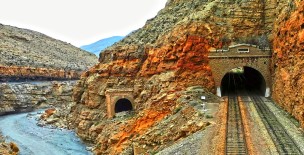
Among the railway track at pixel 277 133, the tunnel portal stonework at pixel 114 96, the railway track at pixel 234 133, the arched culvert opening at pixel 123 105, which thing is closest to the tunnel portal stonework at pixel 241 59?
the railway track at pixel 234 133

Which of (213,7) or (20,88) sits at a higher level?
(213,7)

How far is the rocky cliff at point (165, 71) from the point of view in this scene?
36562 millimetres

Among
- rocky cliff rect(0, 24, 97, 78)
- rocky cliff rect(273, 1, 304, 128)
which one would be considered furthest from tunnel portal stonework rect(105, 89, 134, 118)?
rocky cliff rect(0, 24, 97, 78)

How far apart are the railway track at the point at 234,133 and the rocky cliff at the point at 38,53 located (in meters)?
67.7

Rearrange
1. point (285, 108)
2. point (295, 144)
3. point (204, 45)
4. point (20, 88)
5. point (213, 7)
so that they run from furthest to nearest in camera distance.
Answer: point (20, 88)
point (213, 7)
point (204, 45)
point (285, 108)
point (295, 144)

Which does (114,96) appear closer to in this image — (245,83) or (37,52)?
(245,83)

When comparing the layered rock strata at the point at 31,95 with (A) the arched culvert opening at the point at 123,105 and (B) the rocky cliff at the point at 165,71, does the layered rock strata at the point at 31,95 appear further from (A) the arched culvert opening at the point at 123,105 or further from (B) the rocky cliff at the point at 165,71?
(A) the arched culvert opening at the point at 123,105

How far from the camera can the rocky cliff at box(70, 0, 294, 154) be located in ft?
120

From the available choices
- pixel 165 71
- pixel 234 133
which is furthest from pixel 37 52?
pixel 234 133

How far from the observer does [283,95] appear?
3331cm

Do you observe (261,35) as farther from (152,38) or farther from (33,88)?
(33,88)

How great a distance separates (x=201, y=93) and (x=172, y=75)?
4.03 metres

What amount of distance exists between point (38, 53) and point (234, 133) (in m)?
89.4

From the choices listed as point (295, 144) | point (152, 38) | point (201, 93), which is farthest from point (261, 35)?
point (295, 144)
